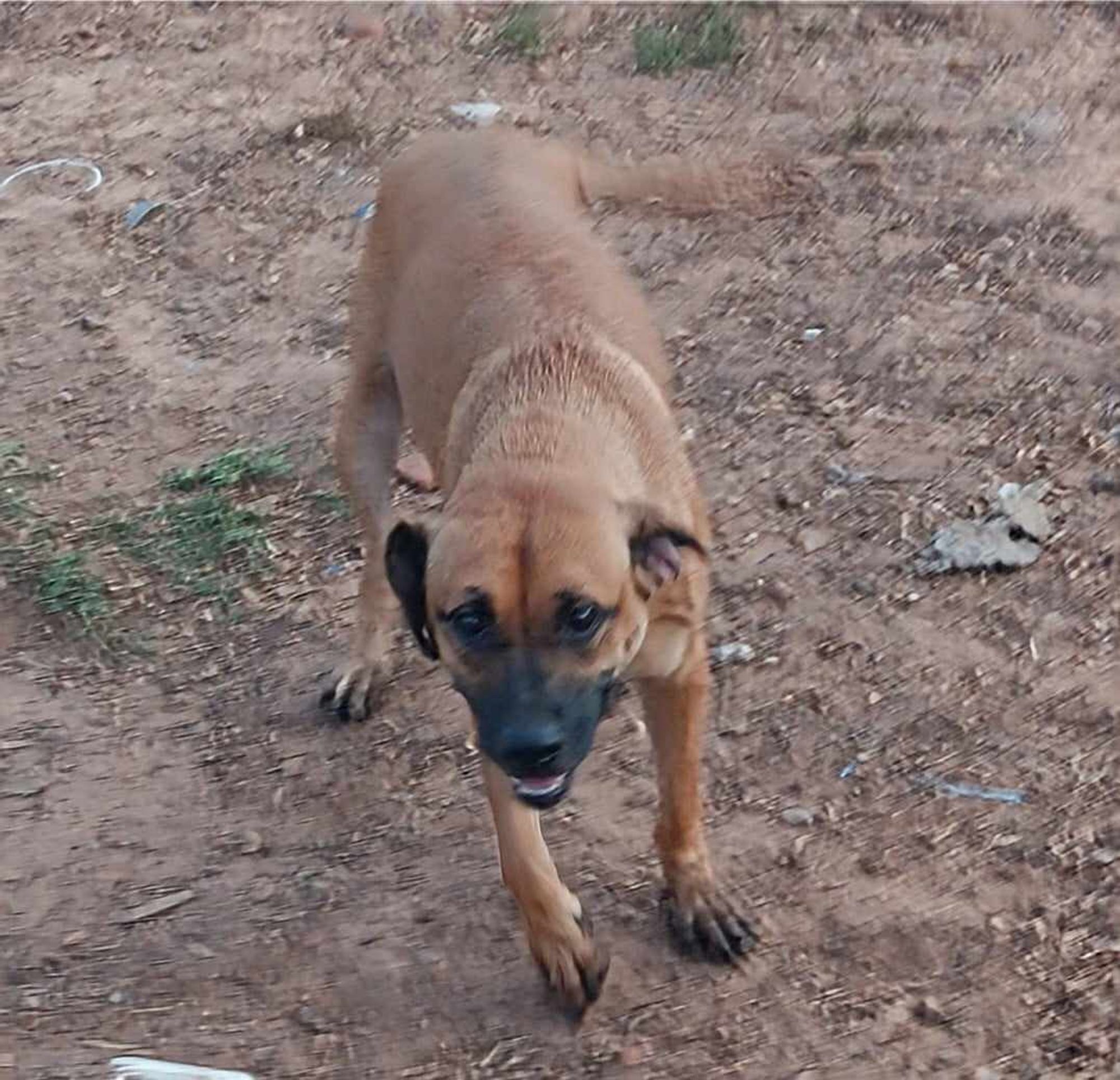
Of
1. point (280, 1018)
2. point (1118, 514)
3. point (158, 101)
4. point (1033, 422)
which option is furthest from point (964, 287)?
point (158, 101)

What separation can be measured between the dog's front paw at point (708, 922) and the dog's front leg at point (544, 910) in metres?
0.25

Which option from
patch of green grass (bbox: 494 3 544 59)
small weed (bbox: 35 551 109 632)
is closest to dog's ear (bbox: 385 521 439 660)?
small weed (bbox: 35 551 109 632)

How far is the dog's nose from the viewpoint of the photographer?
3320 mm

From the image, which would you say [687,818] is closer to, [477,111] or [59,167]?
[477,111]

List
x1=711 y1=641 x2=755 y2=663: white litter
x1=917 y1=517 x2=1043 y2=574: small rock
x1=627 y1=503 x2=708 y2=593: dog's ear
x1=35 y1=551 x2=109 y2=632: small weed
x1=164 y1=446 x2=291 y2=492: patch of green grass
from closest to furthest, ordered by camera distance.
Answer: x1=627 y1=503 x2=708 y2=593: dog's ear → x1=711 y1=641 x2=755 y2=663: white litter → x1=917 y1=517 x2=1043 y2=574: small rock → x1=35 y1=551 x2=109 y2=632: small weed → x1=164 y1=446 x2=291 y2=492: patch of green grass

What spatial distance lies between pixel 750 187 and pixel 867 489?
104 cm

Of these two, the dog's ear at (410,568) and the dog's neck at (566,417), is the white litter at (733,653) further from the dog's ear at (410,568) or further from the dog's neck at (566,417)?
the dog's ear at (410,568)

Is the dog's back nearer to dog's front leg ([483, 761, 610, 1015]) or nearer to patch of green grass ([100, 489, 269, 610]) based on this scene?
patch of green grass ([100, 489, 269, 610])

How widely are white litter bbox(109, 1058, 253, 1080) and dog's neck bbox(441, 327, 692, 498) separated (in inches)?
56.5

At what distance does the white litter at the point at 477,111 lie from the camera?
7922 mm

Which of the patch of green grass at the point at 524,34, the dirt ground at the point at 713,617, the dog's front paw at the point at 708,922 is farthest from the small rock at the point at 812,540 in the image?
the patch of green grass at the point at 524,34

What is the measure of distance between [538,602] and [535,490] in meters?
0.29

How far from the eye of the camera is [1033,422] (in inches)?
222

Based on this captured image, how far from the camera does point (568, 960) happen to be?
3906 millimetres
